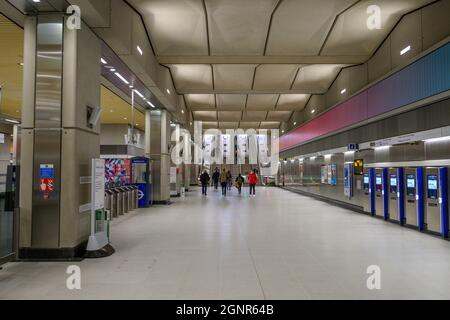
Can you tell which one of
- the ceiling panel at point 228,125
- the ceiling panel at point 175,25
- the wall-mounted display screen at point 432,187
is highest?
the ceiling panel at point 228,125

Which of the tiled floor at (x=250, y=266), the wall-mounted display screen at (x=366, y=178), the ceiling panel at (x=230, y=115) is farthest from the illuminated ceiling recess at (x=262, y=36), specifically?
the ceiling panel at (x=230, y=115)

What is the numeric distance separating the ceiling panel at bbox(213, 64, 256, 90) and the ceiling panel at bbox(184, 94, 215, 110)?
10.8 ft

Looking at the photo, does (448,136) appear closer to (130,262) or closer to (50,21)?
(130,262)

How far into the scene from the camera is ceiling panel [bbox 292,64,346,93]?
13.5m

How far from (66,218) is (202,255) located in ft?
7.50

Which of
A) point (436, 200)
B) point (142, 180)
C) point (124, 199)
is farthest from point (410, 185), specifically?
point (142, 180)

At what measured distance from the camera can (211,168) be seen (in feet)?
120

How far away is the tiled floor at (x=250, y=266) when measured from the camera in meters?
4.01

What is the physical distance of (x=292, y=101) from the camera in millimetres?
19734

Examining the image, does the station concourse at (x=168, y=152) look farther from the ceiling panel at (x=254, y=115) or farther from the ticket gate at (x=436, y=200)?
the ceiling panel at (x=254, y=115)

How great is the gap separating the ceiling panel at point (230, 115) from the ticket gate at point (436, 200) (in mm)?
16865

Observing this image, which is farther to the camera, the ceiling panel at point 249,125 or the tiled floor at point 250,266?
the ceiling panel at point 249,125

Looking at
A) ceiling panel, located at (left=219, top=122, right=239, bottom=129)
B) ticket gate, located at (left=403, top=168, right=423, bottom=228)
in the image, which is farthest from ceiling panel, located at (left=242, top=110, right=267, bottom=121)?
ticket gate, located at (left=403, top=168, right=423, bottom=228)
